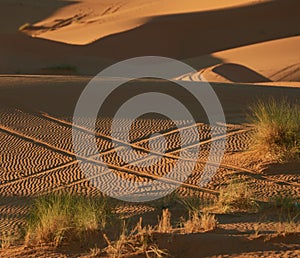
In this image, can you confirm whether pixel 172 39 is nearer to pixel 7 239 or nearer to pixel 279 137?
pixel 279 137

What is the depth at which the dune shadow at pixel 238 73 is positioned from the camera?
28.1 meters

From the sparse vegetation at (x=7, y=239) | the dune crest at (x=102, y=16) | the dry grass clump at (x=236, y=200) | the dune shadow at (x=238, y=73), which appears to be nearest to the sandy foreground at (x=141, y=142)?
the dune shadow at (x=238, y=73)

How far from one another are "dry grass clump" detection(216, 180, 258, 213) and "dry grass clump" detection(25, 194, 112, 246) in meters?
1.81

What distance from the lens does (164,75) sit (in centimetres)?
2889

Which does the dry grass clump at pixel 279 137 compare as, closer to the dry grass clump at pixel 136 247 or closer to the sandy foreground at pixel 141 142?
the sandy foreground at pixel 141 142

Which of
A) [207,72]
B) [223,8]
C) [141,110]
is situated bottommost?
[141,110]

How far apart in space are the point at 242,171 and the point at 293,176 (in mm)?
826

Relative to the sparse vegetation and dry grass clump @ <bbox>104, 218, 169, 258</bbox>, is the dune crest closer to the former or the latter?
the sparse vegetation

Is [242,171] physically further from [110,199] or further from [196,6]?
[196,6]

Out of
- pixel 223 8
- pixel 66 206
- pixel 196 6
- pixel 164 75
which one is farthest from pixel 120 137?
pixel 196 6

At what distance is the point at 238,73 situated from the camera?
29.1 m

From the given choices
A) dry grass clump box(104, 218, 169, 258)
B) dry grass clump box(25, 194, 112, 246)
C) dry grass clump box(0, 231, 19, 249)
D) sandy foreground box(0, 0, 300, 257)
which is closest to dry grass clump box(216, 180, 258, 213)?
sandy foreground box(0, 0, 300, 257)

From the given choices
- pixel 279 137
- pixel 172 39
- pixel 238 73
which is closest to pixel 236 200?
pixel 279 137

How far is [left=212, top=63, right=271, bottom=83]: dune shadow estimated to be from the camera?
92.1ft
